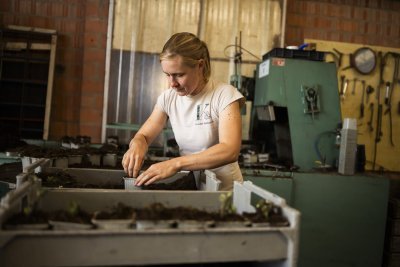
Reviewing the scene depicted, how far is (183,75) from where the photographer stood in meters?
1.37

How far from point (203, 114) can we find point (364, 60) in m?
2.50

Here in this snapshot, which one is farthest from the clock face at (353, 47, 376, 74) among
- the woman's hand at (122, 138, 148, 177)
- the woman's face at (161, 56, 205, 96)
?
the woman's hand at (122, 138, 148, 177)

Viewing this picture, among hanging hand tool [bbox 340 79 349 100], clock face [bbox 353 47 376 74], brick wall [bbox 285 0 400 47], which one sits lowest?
hanging hand tool [bbox 340 79 349 100]

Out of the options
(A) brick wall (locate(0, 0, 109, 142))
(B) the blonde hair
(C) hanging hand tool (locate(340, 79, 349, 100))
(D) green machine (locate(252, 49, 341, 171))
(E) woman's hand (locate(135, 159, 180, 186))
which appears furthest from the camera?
(C) hanging hand tool (locate(340, 79, 349, 100))

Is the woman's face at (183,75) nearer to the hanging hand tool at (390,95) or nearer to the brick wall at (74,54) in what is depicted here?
the brick wall at (74,54)

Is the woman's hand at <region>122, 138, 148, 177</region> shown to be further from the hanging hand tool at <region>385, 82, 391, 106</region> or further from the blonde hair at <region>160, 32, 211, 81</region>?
the hanging hand tool at <region>385, 82, 391, 106</region>

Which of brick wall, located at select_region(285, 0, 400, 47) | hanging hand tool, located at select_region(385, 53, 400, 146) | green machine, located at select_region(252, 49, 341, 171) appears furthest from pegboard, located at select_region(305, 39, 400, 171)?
green machine, located at select_region(252, 49, 341, 171)

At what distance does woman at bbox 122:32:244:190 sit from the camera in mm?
1266

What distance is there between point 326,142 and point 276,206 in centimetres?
165

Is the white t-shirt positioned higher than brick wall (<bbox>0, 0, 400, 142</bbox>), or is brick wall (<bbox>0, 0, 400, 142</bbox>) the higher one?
brick wall (<bbox>0, 0, 400, 142</bbox>)

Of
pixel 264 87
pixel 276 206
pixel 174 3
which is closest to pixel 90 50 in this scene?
pixel 174 3

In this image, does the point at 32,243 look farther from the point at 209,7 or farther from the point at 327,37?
the point at 327,37

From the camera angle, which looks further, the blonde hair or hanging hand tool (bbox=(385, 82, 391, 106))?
hanging hand tool (bbox=(385, 82, 391, 106))

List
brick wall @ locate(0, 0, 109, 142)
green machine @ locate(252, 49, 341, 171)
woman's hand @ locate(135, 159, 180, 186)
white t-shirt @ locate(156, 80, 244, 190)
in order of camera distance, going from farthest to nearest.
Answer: brick wall @ locate(0, 0, 109, 142), green machine @ locate(252, 49, 341, 171), white t-shirt @ locate(156, 80, 244, 190), woman's hand @ locate(135, 159, 180, 186)
